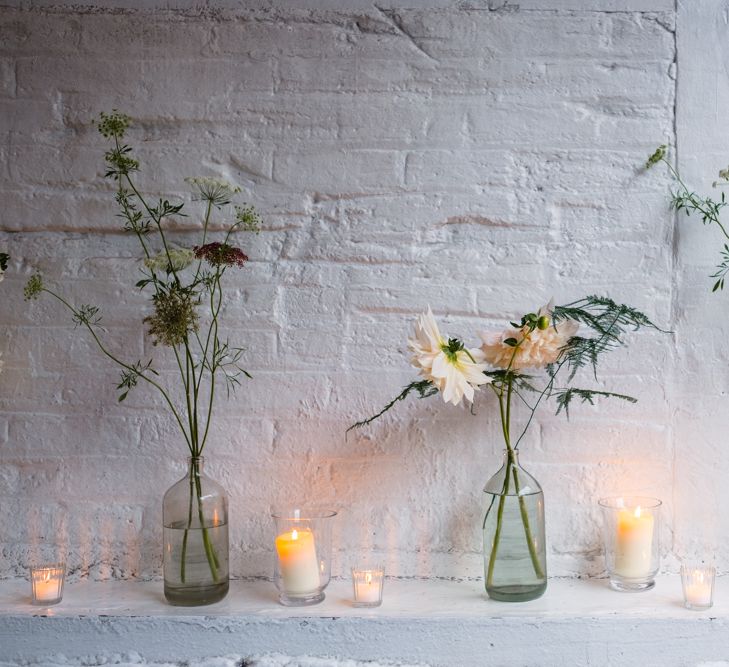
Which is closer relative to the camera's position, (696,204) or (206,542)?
(206,542)

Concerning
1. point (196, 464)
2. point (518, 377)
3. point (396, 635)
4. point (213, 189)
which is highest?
point (213, 189)

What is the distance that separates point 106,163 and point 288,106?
0.36 metres

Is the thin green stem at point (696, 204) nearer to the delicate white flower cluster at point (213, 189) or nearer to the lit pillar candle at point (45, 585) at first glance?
the delicate white flower cluster at point (213, 189)

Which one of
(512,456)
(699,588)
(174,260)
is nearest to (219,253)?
(174,260)

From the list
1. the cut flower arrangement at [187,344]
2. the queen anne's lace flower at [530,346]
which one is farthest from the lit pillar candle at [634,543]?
the cut flower arrangement at [187,344]

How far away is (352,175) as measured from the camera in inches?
57.0

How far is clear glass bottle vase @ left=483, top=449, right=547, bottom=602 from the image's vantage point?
4.24 ft

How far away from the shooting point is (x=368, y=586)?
4.21ft

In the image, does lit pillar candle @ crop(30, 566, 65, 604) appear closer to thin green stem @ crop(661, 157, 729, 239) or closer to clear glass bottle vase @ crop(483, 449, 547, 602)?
clear glass bottle vase @ crop(483, 449, 547, 602)

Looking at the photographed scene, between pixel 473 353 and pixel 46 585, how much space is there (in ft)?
2.67

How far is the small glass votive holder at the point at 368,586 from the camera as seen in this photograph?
1283mm

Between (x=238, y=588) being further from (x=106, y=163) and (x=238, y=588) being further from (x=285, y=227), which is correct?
(x=106, y=163)

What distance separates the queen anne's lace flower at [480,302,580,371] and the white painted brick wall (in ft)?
0.53

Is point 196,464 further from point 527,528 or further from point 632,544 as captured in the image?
point 632,544
